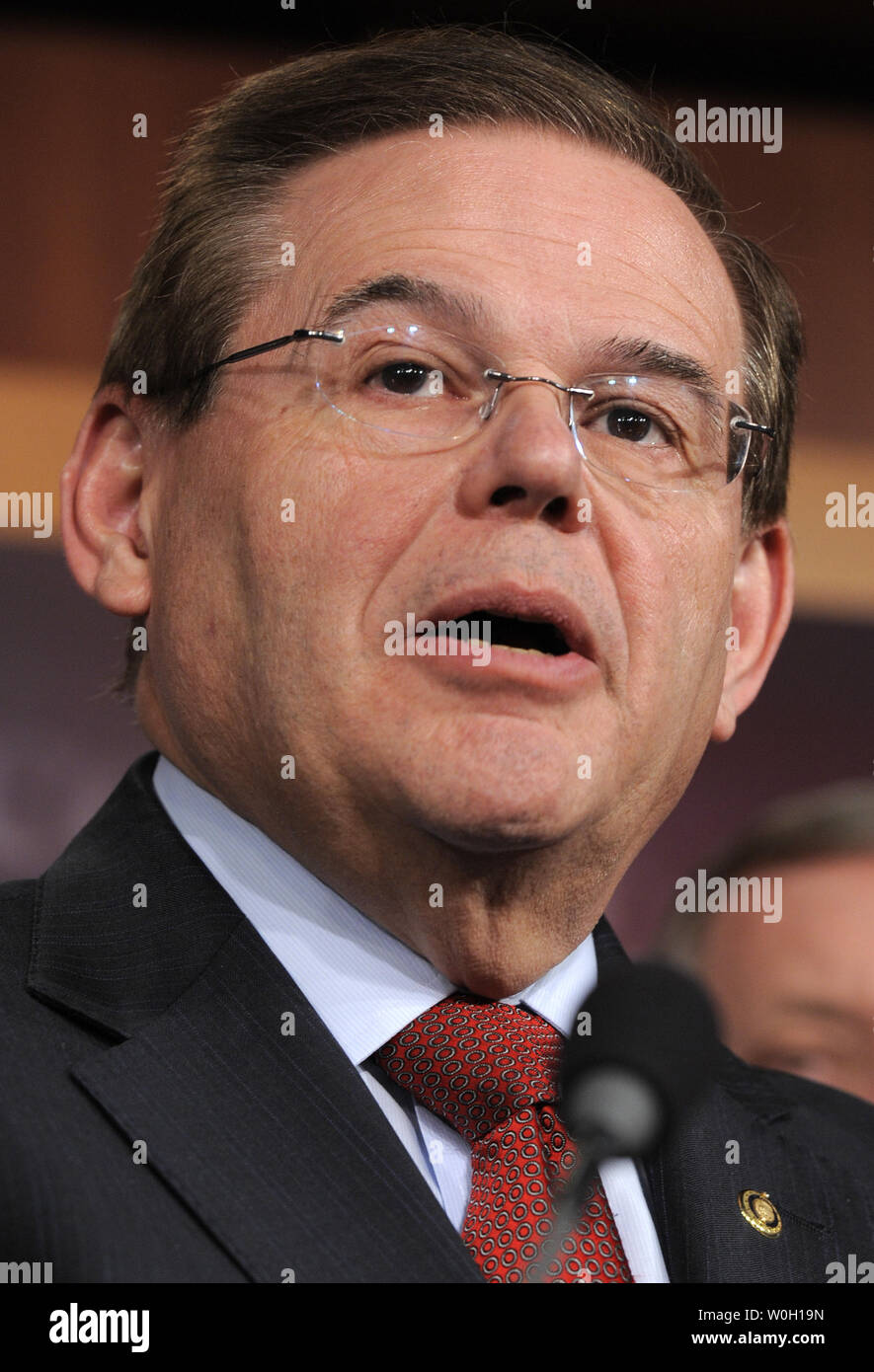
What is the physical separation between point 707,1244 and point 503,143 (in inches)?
42.7

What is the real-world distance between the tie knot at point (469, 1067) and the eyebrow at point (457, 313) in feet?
2.06

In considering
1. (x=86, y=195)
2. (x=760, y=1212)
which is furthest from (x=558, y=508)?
(x=86, y=195)

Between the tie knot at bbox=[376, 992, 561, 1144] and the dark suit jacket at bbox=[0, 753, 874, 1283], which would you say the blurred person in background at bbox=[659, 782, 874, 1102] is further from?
the tie knot at bbox=[376, 992, 561, 1144]

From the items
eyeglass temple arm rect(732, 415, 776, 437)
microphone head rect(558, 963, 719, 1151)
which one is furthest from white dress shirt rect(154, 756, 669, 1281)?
eyeglass temple arm rect(732, 415, 776, 437)

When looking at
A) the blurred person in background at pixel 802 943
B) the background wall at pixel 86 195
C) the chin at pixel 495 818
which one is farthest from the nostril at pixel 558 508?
the blurred person in background at pixel 802 943

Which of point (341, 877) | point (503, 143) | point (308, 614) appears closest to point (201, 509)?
point (308, 614)

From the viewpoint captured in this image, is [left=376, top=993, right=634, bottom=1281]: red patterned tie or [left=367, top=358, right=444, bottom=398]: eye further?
[left=367, top=358, right=444, bottom=398]: eye

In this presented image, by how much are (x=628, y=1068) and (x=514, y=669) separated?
0.35 metres

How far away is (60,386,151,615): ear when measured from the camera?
1.62 meters

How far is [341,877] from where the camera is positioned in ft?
4.80

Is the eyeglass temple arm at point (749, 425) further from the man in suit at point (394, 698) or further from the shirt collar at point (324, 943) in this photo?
the shirt collar at point (324, 943)

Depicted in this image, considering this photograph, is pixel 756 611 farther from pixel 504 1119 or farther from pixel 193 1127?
pixel 193 1127
